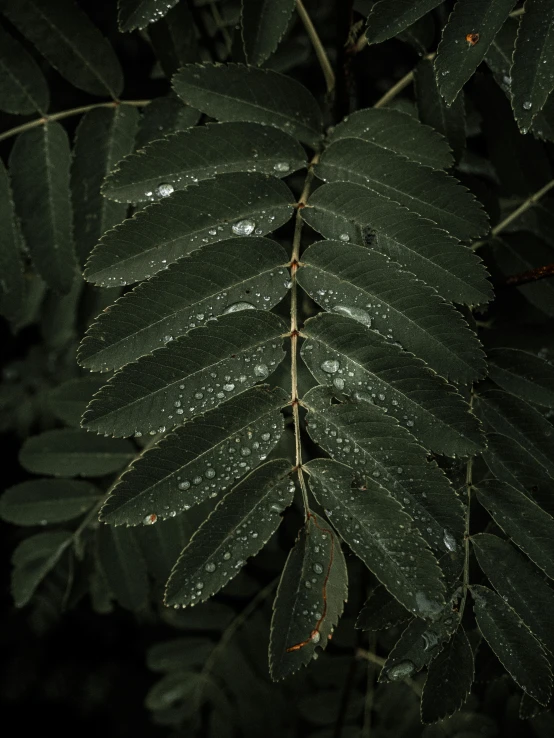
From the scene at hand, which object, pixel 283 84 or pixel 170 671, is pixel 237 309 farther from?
pixel 170 671

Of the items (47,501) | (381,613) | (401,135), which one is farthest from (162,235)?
(47,501)

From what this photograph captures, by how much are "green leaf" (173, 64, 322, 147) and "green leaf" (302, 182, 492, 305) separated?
299 millimetres

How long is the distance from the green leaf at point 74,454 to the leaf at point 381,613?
2.98 ft

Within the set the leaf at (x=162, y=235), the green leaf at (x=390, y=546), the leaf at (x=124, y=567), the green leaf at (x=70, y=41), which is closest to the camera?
the green leaf at (x=390, y=546)

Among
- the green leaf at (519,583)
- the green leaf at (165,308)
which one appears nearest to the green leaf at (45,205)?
the green leaf at (165,308)

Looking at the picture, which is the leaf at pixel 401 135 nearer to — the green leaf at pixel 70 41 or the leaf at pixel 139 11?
the leaf at pixel 139 11

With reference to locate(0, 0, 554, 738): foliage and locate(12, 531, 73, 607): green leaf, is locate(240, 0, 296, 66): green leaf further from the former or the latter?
locate(12, 531, 73, 607): green leaf

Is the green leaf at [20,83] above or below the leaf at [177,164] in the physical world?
above

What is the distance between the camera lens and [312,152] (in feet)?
5.12

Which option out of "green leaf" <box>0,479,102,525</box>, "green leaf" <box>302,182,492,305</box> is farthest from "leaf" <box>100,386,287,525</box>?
"green leaf" <box>0,479,102,525</box>

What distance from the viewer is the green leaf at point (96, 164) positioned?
1424 millimetres

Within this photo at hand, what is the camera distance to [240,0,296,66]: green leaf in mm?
1283

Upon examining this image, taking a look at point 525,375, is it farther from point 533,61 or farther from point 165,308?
point 165,308

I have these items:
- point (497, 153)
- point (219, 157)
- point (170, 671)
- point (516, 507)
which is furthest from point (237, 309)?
point (170, 671)
